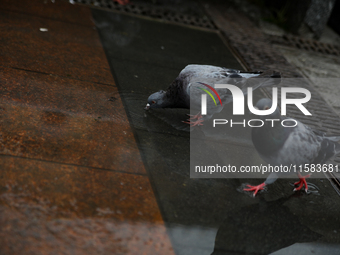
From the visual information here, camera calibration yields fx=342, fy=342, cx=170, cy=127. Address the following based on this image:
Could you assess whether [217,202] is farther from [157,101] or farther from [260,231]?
[157,101]

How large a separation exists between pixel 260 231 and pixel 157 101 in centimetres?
192

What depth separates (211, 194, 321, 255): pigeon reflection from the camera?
268 centimetres

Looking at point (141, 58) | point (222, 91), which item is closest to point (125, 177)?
point (222, 91)

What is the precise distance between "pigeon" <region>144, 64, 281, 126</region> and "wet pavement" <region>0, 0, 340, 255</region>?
233 millimetres

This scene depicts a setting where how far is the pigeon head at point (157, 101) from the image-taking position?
408 centimetres

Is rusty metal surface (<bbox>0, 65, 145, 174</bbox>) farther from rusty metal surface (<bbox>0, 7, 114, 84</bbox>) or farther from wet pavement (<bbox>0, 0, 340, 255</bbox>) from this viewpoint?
rusty metal surface (<bbox>0, 7, 114, 84</bbox>)

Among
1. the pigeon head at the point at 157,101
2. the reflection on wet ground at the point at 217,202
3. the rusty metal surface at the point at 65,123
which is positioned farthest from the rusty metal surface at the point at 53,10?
the pigeon head at the point at 157,101

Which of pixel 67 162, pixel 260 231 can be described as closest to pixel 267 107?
pixel 260 231

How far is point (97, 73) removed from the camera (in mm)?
4672

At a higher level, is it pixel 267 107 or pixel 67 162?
pixel 267 107

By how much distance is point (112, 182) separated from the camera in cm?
294

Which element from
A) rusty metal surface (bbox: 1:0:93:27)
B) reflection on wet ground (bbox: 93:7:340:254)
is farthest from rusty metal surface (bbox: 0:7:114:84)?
reflection on wet ground (bbox: 93:7:340:254)

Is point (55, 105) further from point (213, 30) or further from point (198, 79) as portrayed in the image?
point (213, 30)

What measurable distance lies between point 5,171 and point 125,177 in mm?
971
